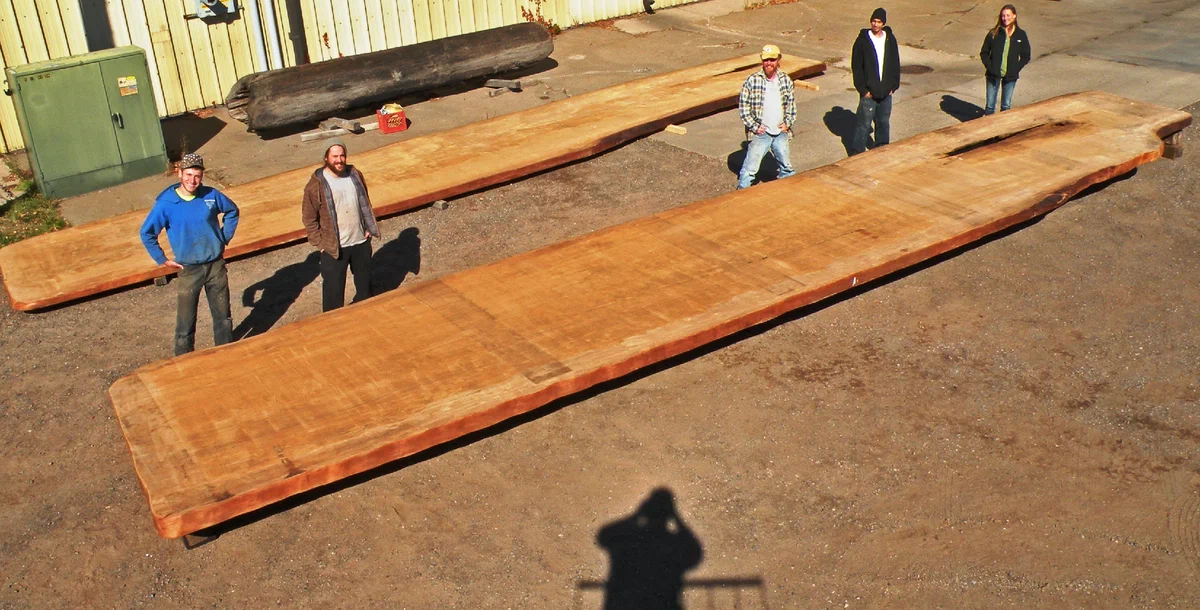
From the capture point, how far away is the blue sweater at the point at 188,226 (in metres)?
7.39

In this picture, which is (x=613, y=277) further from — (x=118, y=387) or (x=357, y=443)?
(x=118, y=387)

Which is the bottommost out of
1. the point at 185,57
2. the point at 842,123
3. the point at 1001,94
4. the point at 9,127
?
the point at 842,123

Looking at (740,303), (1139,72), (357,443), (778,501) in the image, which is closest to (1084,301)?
(740,303)

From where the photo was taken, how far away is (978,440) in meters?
6.95

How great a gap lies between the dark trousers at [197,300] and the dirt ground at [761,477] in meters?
0.59

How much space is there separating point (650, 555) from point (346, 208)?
3522 millimetres

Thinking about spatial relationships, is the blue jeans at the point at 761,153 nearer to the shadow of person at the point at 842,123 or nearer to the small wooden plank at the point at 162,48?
the shadow of person at the point at 842,123

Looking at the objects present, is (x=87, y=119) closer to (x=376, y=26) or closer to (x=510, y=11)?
(x=376, y=26)

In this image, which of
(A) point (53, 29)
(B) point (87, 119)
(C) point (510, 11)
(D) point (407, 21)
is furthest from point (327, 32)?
(B) point (87, 119)

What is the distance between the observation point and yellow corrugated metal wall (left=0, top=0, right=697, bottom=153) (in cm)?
1232

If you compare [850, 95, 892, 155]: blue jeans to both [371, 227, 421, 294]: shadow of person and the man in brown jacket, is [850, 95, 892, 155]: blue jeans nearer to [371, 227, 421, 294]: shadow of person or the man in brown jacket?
[371, 227, 421, 294]: shadow of person

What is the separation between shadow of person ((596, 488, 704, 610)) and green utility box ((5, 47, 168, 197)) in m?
7.95

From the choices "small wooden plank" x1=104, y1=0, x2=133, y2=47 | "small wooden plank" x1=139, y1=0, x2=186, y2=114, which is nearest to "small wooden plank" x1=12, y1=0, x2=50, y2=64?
"small wooden plank" x1=104, y1=0, x2=133, y2=47

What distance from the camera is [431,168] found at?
11.0 m
